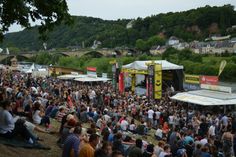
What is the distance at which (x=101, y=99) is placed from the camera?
26641 millimetres

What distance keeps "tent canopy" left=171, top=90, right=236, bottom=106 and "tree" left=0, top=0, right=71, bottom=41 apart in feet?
51.2

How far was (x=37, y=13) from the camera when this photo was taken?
32.6 ft

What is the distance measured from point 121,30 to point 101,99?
141 metres

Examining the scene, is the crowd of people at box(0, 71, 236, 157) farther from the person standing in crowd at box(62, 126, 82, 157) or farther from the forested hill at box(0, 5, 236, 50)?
the forested hill at box(0, 5, 236, 50)

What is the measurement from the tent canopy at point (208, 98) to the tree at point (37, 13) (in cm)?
1560

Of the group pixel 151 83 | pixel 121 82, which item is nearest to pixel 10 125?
pixel 151 83

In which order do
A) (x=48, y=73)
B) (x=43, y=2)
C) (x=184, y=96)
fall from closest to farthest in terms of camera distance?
(x=43, y=2), (x=184, y=96), (x=48, y=73)

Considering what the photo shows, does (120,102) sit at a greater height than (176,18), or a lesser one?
lesser

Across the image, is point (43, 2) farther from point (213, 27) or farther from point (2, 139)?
point (213, 27)

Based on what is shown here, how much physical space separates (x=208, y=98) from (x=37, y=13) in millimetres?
17754

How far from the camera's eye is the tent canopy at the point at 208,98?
24.2 meters

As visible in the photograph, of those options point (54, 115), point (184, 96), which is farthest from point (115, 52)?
point (54, 115)

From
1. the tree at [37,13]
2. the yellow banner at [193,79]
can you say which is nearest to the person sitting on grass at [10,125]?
the tree at [37,13]

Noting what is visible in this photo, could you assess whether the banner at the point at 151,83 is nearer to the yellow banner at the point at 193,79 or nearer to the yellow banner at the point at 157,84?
the yellow banner at the point at 157,84
